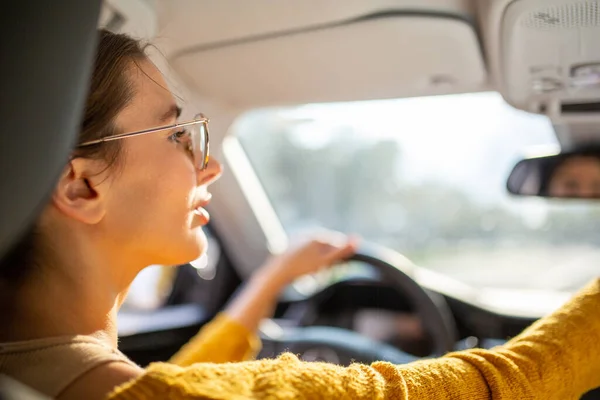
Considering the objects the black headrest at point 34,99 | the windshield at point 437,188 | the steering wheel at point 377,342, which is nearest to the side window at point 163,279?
the windshield at point 437,188

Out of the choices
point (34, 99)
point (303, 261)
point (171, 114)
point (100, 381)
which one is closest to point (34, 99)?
point (34, 99)

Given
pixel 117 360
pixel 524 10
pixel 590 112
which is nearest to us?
pixel 117 360

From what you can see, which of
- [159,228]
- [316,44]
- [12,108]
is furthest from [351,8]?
[12,108]

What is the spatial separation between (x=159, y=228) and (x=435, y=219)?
1.96m

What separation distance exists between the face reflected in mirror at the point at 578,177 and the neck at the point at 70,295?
186 cm

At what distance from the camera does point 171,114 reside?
1.27 m

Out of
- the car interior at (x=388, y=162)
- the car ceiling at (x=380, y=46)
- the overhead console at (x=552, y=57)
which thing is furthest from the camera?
the car interior at (x=388, y=162)

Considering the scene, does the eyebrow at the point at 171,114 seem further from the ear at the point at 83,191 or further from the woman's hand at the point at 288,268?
the woman's hand at the point at 288,268

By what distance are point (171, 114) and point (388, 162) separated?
1.87m

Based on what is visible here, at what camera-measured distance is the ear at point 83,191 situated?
1075mm

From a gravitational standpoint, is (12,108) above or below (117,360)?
above

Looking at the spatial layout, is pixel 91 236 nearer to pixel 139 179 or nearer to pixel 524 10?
pixel 139 179

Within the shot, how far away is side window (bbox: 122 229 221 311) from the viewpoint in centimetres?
318

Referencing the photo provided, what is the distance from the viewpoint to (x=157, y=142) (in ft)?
4.02
